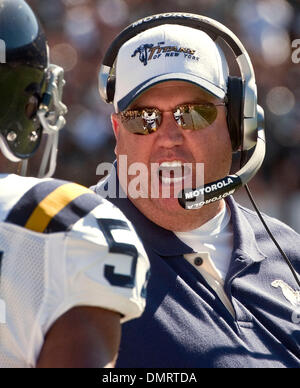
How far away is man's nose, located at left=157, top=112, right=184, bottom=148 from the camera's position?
212cm

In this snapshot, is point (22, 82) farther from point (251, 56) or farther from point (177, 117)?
point (251, 56)

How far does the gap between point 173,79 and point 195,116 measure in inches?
5.3

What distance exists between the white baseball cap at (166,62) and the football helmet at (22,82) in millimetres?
707

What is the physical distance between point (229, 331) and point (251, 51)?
3362 mm

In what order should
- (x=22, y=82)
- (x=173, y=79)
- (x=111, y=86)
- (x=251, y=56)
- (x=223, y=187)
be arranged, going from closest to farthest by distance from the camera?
(x=22, y=82) < (x=223, y=187) < (x=173, y=79) < (x=111, y=86) < (x=251, y=56)

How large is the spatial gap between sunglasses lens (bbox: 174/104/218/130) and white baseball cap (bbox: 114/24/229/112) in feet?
0.18

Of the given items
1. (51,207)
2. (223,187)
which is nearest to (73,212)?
(51,207)

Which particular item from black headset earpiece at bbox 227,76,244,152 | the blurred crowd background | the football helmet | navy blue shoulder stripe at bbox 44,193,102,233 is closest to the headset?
black headset earpiece at bbox 227,76,244,152

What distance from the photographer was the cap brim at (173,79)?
206 cm

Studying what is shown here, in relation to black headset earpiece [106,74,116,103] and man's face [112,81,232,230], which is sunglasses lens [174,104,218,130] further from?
black headset earpiece [106,74,116,103]

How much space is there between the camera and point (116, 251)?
1153 millimetres

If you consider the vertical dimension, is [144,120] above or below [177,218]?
above

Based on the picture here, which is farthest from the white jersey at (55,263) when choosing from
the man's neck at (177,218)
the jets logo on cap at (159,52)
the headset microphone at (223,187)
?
the jets logo on cap at (159,52)
